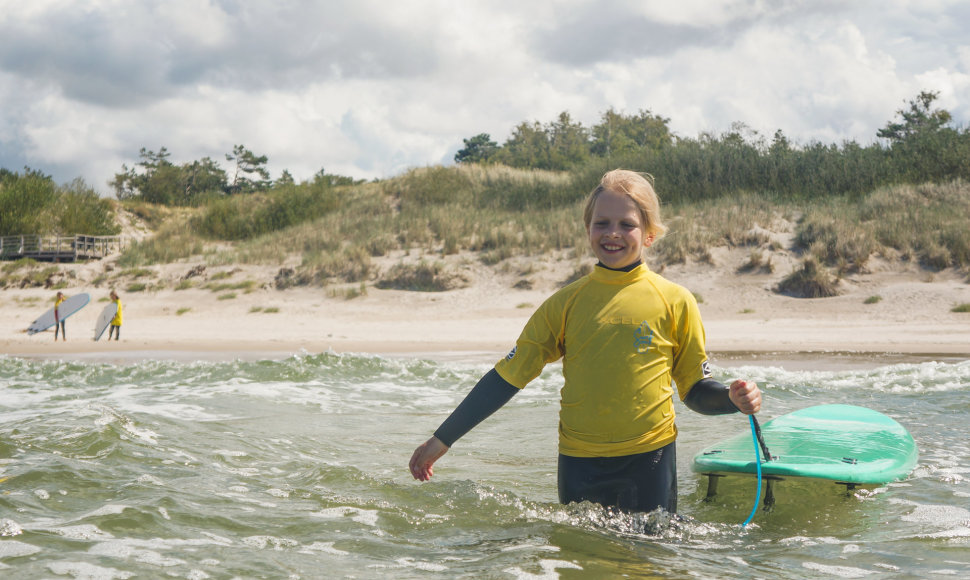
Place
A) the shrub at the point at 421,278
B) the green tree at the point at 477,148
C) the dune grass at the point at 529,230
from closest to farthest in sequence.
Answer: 1. the dune grass at the point at 529,230
2. the shrub at the point at 421,278
3. the green tree at the point at 477,148

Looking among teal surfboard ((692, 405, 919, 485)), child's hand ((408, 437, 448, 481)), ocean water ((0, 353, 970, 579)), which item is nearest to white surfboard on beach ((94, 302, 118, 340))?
ocean water ((0, 353, 970, 579))

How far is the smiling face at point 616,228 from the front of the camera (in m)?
2.89

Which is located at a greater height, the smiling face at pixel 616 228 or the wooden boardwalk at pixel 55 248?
the wooden boardwalk at pixel 55 248

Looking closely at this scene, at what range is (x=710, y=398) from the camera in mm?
2904

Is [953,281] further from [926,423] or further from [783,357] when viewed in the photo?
[926,423]

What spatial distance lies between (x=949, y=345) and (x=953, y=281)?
16.1ft

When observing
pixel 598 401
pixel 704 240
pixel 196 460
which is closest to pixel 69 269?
pixel 704 240

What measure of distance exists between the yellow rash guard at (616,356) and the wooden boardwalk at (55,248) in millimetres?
25872

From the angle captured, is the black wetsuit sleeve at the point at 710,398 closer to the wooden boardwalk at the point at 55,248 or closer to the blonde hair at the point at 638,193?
the blonde hair at the point at 638,193

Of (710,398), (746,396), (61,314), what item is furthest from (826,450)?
(61,314)

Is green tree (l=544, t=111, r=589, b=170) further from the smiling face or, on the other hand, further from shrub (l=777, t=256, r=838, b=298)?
the smiling face

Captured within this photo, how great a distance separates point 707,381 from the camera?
9.73ft

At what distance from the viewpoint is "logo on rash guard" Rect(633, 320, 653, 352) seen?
9.53ft

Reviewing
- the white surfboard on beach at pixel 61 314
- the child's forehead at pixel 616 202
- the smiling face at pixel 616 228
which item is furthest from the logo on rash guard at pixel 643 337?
the white surfboard on beach at pixel 61 314
